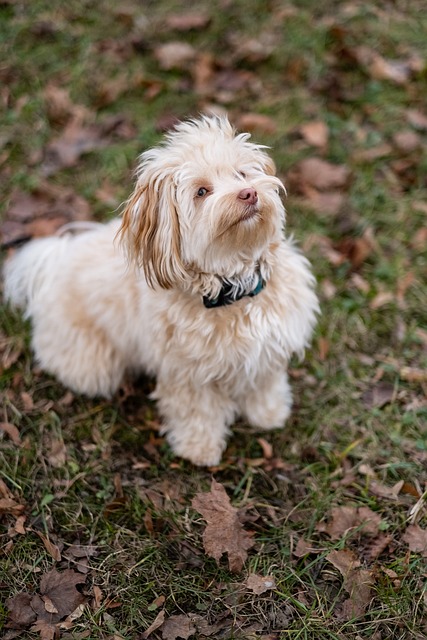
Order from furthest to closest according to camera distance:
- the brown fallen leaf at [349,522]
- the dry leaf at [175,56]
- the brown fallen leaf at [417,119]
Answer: the dry leaf at [175,56], the brown fallen leaf at [417,119], the brown fallen leaf at [349,522]

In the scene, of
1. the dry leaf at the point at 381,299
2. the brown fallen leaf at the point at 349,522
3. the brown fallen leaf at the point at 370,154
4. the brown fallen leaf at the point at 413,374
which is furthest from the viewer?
the brown fallen leaf at the point at 370,154

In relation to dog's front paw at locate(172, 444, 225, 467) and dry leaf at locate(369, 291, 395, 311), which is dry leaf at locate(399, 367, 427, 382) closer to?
dry leaf at locate(369, 291, 395, 311)

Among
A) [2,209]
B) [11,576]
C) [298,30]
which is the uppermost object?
[298,30]

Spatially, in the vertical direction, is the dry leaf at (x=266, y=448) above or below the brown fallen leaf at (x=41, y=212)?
below

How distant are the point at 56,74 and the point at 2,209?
1.41 metres

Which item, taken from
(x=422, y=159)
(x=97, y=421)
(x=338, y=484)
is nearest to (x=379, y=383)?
(x=338, y=484)

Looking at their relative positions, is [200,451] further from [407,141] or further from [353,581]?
[407,141]

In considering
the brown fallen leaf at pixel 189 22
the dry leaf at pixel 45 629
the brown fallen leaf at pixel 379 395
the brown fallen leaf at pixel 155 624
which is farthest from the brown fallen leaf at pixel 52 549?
the brown fallen leaf at pixel 189 22

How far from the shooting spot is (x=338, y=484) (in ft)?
10.3

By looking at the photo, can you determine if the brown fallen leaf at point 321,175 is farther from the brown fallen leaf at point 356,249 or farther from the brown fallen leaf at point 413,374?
the brown fallen leaf at point 413,374

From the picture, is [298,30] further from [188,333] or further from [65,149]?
[188,333]

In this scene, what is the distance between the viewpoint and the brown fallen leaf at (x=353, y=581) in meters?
2.65

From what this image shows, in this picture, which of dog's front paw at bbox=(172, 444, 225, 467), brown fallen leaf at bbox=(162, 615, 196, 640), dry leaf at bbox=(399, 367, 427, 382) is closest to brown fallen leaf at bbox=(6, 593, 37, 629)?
brown fallen leaf at bbox=(162, 615, 196, 640)

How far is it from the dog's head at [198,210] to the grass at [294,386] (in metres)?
1.15
